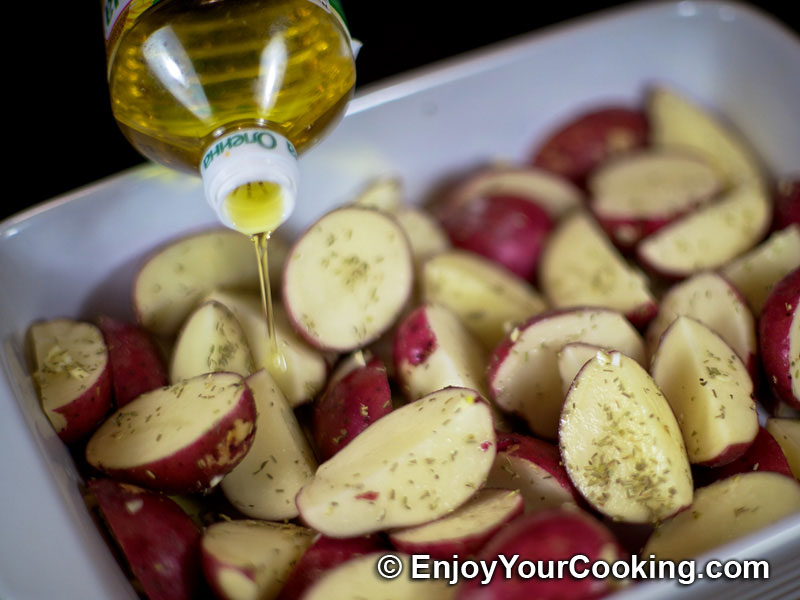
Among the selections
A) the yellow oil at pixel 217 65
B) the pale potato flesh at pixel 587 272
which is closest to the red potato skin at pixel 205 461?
the yellow oil at pixel 217 65

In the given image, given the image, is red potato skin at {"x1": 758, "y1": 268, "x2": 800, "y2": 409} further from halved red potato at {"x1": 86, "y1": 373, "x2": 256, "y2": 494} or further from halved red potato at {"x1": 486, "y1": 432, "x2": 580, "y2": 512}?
halved red potato at {"x1": 86, "y1": 373, "x2": 256, "y2": 494}

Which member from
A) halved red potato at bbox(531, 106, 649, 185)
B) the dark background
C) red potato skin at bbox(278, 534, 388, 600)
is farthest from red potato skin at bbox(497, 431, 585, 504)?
the dark background

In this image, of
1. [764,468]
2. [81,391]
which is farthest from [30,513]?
[764,468]

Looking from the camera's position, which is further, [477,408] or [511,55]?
[511,55]

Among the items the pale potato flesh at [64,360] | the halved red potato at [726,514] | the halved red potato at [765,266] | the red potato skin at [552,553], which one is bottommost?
the halved red potato at [726,514]

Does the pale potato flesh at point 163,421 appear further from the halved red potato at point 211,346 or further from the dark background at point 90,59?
the dark background at point 90,59

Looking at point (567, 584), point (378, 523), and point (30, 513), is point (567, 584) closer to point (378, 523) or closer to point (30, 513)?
point (378, 523)
